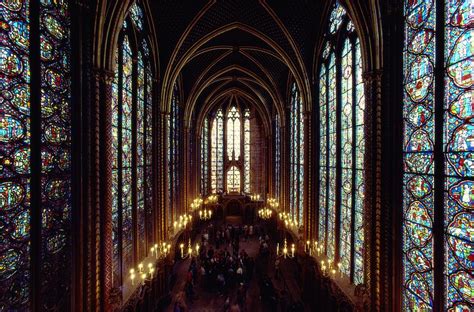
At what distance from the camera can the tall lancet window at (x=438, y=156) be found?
4.19m

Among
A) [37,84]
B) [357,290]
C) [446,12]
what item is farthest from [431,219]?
[37,84]

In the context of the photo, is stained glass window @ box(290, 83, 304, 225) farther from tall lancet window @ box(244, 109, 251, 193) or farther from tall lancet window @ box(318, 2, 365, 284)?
tall lancet window @ box(244, 109, 251, 193)

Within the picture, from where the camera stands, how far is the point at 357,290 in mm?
6863

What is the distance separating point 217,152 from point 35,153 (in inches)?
888

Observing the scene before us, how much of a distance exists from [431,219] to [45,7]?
9.02 meters

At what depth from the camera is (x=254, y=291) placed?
12.4 metres

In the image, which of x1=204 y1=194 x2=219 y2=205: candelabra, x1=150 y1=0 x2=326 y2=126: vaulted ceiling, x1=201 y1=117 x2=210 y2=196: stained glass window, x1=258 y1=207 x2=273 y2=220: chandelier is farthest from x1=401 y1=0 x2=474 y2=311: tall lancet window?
x1=201 y1=117 x2=210 y2=196: stained glass window

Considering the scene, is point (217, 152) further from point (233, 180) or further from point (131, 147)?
point (131, 147)

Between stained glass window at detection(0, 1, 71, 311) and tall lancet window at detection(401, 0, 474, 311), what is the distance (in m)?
7.76

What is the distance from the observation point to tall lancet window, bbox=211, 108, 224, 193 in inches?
1063

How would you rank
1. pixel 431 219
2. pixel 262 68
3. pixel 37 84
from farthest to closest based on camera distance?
1. pixel 262 68
2. pixel 431 219
3. pixel 37 84

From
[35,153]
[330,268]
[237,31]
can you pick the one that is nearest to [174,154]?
[237,31]

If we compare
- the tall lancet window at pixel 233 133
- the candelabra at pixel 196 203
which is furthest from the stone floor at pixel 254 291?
the tall lancet window at pixel 233 133

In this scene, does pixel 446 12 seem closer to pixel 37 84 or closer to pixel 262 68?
pixel 37 84
